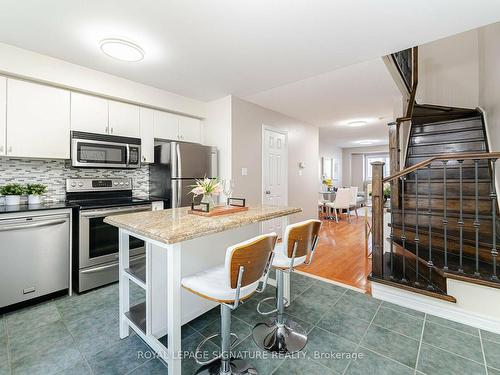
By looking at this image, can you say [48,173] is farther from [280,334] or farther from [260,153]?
[280,334]

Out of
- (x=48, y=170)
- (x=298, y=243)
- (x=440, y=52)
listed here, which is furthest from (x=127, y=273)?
(x=440, y=52)

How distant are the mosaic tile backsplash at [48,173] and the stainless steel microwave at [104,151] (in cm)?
39

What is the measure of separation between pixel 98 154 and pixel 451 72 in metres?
5.85

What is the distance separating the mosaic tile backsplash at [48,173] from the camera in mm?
2533

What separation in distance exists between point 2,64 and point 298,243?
3.13m

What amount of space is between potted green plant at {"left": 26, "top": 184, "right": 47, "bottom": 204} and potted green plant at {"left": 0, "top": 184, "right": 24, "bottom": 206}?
0.23 feet

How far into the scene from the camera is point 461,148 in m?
3.20

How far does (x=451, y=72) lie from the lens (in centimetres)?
422

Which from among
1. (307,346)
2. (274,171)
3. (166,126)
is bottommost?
Answer: (307,346)

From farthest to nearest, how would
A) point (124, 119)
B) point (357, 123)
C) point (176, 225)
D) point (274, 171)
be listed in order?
1. point (357, 123)
2. point (274, 171)
3. point (124, 119)
4. point (176, 225)

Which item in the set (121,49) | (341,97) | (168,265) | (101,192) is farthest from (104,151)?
(341,97)

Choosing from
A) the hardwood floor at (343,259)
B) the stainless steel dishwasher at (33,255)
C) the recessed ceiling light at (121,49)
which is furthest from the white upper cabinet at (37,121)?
the hardwood floor at (343,259)

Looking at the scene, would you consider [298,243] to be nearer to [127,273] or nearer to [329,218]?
[127,273]

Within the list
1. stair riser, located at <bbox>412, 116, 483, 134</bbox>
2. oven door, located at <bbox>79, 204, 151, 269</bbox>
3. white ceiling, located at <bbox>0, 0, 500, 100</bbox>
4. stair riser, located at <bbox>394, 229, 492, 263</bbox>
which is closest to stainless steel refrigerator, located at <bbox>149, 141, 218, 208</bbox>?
oven door, located at <bbox>79, 204, 151, 269</bbox>
